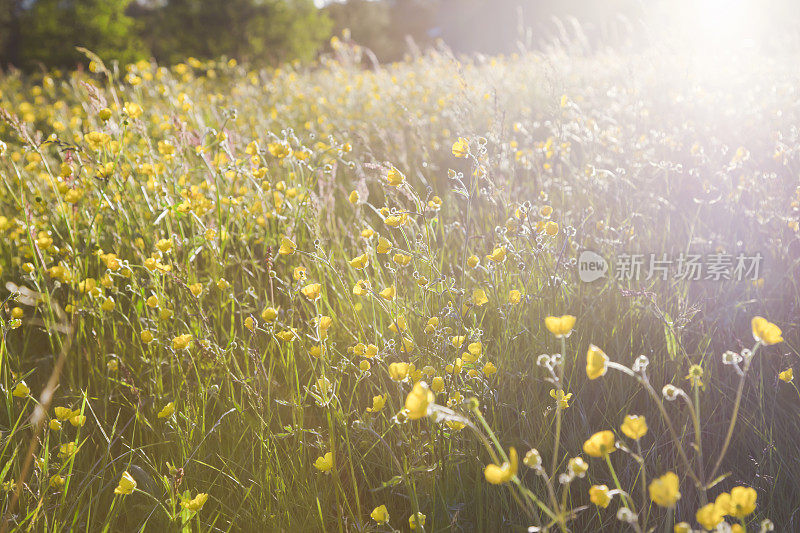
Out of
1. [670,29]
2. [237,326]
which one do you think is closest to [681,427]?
[237,326]

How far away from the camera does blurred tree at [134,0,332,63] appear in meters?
14.8

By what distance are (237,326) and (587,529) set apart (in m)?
1.30

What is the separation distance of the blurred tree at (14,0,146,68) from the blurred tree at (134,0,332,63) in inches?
98.9

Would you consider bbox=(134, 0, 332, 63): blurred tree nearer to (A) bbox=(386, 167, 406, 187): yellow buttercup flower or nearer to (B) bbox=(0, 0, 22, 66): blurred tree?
(B) bbox=(0, 0, 22, 66): blurred tree

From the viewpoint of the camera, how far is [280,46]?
49.5 feet

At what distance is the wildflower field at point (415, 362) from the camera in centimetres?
134

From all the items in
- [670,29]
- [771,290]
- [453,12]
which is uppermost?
[453,12]

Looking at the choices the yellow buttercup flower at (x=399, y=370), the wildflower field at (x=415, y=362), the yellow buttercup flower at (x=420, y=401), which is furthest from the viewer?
the wildflower field at (x=415, y=362)

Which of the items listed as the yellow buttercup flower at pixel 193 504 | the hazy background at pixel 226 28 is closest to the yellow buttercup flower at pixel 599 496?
the yellow buttercup flower at pixel 193 504

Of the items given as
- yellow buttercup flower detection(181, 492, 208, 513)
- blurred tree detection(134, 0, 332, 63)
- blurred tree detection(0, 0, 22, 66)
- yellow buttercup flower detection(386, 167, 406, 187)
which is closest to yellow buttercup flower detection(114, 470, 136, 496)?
yellow buttercup flower detection(181, 492, 208, 513)

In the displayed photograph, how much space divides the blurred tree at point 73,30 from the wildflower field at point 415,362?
11.1 m

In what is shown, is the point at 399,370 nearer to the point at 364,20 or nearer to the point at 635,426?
the point at 635,426

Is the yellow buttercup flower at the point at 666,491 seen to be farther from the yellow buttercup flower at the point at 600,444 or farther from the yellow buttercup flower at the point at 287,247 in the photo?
the yellow buttercup flower at the point at 287,247

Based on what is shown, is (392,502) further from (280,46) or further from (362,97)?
(280,46)
